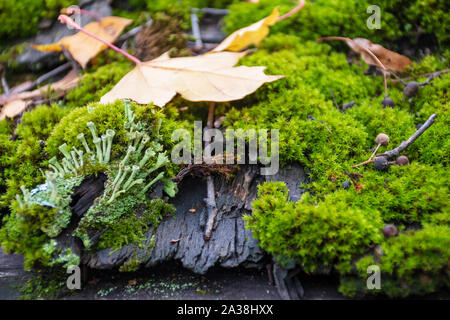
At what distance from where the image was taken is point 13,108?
288cm

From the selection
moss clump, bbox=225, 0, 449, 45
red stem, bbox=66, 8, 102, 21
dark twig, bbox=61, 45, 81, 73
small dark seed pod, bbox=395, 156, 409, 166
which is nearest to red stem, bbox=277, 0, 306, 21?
moss clump, bbox=225, 0, 449, 45

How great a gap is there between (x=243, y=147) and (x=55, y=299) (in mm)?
1508

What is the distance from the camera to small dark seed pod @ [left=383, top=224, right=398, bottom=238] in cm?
190

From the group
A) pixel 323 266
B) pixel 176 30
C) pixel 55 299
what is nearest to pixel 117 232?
pixel 55 299

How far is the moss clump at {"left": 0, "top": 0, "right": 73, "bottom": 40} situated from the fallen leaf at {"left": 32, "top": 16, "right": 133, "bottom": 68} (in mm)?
422

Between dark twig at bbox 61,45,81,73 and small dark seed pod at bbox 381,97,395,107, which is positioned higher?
dark twig at bbox 61,45,81,73

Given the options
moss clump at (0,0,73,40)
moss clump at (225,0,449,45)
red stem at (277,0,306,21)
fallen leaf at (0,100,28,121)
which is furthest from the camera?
moss clump at (0,0,73,40)

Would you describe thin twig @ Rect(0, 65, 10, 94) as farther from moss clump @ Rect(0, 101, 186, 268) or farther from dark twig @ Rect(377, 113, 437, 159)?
dark twig @ Rect(377, 113, 437, 159)

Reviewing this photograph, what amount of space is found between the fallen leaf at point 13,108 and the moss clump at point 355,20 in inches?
80.8

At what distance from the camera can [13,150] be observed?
250cm

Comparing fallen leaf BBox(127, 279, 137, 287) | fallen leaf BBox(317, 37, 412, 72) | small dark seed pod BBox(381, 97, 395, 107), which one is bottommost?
fallen leaf BBox(127, 279, 137, 287)

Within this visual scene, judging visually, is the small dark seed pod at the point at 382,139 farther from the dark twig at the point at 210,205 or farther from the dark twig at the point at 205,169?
Answer: the dark twig at the point at 210,205

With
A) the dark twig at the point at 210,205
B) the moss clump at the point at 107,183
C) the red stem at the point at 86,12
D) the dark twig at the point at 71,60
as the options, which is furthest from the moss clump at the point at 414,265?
the red stem at the point at 86,12

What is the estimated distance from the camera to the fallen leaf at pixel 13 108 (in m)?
2.83
